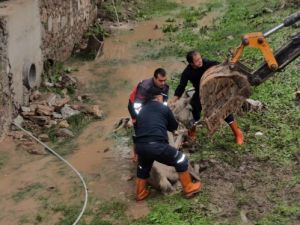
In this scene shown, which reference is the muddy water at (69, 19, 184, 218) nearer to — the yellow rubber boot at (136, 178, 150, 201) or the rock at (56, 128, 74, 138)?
the yellow rubber boot at (136, 178, 150, 201)

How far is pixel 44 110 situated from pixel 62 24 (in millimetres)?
3682

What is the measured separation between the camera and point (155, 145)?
6703mm

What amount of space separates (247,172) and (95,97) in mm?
4634

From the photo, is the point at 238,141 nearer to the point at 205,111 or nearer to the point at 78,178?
the point at 205,111

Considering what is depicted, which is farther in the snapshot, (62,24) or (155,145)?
(62,24)

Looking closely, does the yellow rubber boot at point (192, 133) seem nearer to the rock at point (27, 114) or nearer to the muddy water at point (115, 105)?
the muddy water at point (115, 105)

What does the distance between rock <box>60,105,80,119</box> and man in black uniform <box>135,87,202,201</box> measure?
11.4 ft

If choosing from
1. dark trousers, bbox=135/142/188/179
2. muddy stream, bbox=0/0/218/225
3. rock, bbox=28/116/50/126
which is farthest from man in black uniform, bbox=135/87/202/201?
rock, bbox=28/116/50/126

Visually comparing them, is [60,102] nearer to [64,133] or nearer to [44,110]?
[44,110]

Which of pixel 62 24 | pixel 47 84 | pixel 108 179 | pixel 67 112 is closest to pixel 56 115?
pixel 67 112

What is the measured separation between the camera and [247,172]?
7441 mm

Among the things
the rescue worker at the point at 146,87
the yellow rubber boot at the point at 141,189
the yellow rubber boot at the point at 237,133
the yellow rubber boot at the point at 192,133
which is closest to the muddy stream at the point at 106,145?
the yellow rubber boot at the point at 141,189

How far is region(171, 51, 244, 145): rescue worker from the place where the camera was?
7.74 meters

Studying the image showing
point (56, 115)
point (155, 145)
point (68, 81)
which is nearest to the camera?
point (155, 145)
